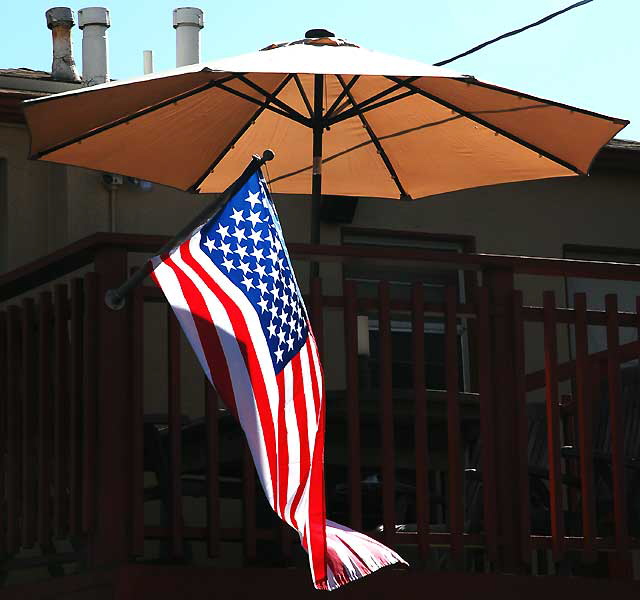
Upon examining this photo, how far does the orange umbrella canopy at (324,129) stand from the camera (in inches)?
281

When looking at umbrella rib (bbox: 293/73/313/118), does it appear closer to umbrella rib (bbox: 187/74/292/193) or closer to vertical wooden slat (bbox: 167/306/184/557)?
umbrella rib (bbox: 187/74/292/193)

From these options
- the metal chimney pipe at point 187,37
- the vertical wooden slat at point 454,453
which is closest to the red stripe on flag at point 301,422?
the vertical wooden slat at point 454,453

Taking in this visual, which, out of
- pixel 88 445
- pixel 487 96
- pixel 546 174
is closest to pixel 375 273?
pixel 546 174

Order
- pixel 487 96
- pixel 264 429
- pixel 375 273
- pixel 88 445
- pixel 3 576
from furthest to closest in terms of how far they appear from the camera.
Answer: pixel 375 273
pixel 487 96
pixel 3 576
pixel 88 445
pixel 264 429

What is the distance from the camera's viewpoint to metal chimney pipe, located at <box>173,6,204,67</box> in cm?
1220

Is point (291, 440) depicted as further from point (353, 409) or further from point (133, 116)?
point (133, 116)

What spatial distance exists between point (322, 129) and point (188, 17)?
458 cm

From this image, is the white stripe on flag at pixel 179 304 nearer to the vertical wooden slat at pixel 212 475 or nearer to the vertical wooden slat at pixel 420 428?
the vertical wooden slat at pixel 212 475

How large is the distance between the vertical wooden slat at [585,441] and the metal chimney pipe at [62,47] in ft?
19.2

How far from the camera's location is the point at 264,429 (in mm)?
5328

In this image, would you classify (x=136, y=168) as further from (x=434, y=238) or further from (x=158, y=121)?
(x=434, y=238)

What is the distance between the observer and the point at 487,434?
6438mm

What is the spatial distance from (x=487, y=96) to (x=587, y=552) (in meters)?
2.30

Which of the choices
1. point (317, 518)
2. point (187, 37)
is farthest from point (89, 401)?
A: point (187, 37)
